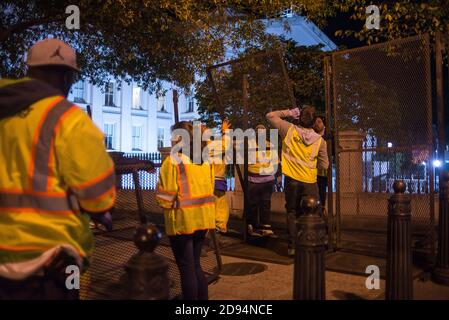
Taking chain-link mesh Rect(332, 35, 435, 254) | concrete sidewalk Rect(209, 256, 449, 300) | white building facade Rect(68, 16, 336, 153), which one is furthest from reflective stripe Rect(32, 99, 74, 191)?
white building facade Rect(68, 16, 336, 153)

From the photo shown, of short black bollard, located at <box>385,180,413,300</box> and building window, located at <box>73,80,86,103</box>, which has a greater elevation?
building window, located at <box>73,80,86,103</box>

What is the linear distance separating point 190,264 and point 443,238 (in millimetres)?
3174

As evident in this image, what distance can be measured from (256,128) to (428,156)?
267 centimetres

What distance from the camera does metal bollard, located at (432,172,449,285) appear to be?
5254 millimetres

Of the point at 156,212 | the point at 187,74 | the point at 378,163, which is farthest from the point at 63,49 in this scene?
the point at 187,74

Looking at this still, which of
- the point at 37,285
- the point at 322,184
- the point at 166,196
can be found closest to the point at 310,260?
the point at 166,196

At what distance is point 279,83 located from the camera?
24.2ft

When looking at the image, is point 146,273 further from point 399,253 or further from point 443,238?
Answer: point 443,238

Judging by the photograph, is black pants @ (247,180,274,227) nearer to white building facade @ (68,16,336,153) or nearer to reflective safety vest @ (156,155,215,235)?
reflective safety vest @ (156,155,215,235)

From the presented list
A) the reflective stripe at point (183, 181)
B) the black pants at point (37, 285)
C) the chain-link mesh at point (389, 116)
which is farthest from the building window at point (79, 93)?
the black pants at point (37, 285)

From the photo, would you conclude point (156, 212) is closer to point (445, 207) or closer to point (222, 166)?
point (222, 166)

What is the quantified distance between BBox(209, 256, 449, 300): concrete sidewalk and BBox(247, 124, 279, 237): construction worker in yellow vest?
88.9 inches

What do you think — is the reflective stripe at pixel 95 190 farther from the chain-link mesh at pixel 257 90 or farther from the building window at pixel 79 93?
the building window at pixel 79 93

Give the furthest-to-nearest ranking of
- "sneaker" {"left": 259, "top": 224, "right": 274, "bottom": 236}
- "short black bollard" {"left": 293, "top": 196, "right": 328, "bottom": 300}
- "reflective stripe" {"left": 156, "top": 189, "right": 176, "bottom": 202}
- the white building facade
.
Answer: the white building facade → "sneaker" {"left": 259, "top": 224, "right": 274, "bottom": 236} → "reflective stripe" {"left": 156, "top": 189, "right": 176, "bottom": 202} → "short black bollard" {"left": 293, "top": 196, "right": 328, "bottom": 300}
